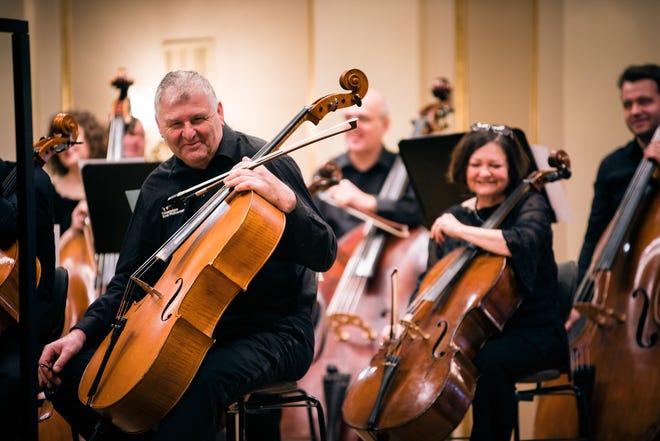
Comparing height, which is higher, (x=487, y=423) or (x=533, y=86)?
(x=533, y=86)

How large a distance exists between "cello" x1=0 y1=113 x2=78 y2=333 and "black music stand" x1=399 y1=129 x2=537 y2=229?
1.17 m

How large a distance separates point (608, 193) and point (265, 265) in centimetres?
184

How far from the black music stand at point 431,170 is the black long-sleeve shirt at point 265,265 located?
0.89 m

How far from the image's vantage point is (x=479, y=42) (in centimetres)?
496

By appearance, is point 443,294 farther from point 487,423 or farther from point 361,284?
point 361,284

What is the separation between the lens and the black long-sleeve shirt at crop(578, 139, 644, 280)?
361 centimetres

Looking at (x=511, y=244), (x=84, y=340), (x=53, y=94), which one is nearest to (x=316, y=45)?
(x=53, y=94)

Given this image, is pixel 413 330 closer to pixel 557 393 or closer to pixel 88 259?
pixel 557 393

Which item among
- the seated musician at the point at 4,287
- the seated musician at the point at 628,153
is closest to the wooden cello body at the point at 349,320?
the seated musician at the point at 628,153

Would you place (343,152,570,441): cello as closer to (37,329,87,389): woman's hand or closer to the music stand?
(37,329,87,389): woman's hand

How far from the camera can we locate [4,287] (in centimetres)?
232

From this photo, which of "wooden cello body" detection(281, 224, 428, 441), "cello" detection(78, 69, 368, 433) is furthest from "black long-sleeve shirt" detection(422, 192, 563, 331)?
"cello" detection(78, 69, 368, 433)

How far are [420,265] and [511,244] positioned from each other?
96 cm

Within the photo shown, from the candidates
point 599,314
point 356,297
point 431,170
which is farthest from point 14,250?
point 599,314
